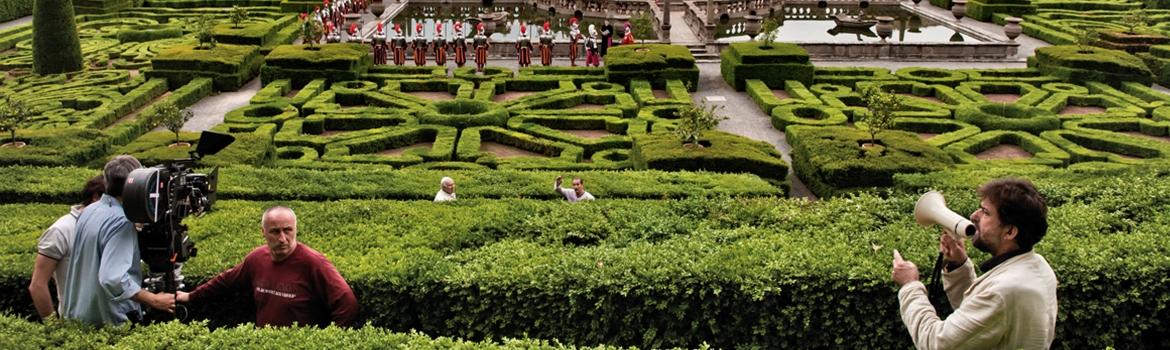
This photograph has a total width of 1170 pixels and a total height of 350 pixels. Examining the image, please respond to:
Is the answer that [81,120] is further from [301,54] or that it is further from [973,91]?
[973,91]

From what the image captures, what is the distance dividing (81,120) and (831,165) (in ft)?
43.7

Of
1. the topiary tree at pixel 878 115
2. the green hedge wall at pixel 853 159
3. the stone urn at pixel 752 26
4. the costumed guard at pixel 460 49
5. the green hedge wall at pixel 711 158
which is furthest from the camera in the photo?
the stone urn at pixel 752 26

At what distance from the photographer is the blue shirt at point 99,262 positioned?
6301 millimetres

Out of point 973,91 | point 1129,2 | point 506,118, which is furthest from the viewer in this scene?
point 1129,2

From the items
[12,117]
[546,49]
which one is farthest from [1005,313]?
[546,49]

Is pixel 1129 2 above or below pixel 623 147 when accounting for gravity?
above

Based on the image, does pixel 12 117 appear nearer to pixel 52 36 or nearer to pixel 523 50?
pixel 52 36

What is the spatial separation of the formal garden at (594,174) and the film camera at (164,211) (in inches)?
23.2

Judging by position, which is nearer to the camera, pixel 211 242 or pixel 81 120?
pixel 211 242

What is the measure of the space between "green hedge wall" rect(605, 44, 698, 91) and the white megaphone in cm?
1709

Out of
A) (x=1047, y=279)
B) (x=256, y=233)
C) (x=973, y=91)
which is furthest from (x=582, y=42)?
(x=1047, y=279)

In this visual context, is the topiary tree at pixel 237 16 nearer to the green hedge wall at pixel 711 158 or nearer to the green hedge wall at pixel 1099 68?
the green hedge wall at pixel 711 158

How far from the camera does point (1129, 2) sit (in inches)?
1532

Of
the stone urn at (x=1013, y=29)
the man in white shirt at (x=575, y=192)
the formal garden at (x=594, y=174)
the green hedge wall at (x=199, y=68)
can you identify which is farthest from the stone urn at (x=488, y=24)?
the man in white shirt at (x=575, y=192)
